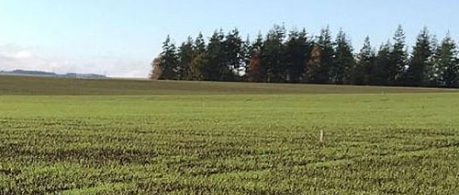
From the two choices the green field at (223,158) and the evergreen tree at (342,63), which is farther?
the evergreen tree at (342,63)

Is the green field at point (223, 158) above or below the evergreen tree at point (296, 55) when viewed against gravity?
below

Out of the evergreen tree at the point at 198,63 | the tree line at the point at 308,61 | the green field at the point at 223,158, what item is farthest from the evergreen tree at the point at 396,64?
the green field at the point at 223,158

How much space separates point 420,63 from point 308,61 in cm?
1829

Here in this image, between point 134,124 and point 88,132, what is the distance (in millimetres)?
4420

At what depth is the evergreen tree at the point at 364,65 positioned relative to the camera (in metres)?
119

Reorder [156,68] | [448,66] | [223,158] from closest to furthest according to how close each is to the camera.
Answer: [223,158], [448,66], [156,68]

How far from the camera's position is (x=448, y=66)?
118188mm

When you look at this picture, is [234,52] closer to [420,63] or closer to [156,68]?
[156,68]

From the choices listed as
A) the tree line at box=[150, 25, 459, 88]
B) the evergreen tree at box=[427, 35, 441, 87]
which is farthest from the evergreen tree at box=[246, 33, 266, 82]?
the evergreen tree at box=[427, 35, 441, 87]

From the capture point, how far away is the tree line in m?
120

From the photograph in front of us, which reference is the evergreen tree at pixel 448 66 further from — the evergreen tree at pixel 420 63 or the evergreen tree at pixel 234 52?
the evergreen tree at pixel 234 52

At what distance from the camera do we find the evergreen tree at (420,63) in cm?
11788

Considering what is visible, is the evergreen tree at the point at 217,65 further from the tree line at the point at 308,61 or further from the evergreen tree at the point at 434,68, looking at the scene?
the evergreen tree at the point at 434,68

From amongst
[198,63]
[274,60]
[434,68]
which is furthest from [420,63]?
[198,63]
